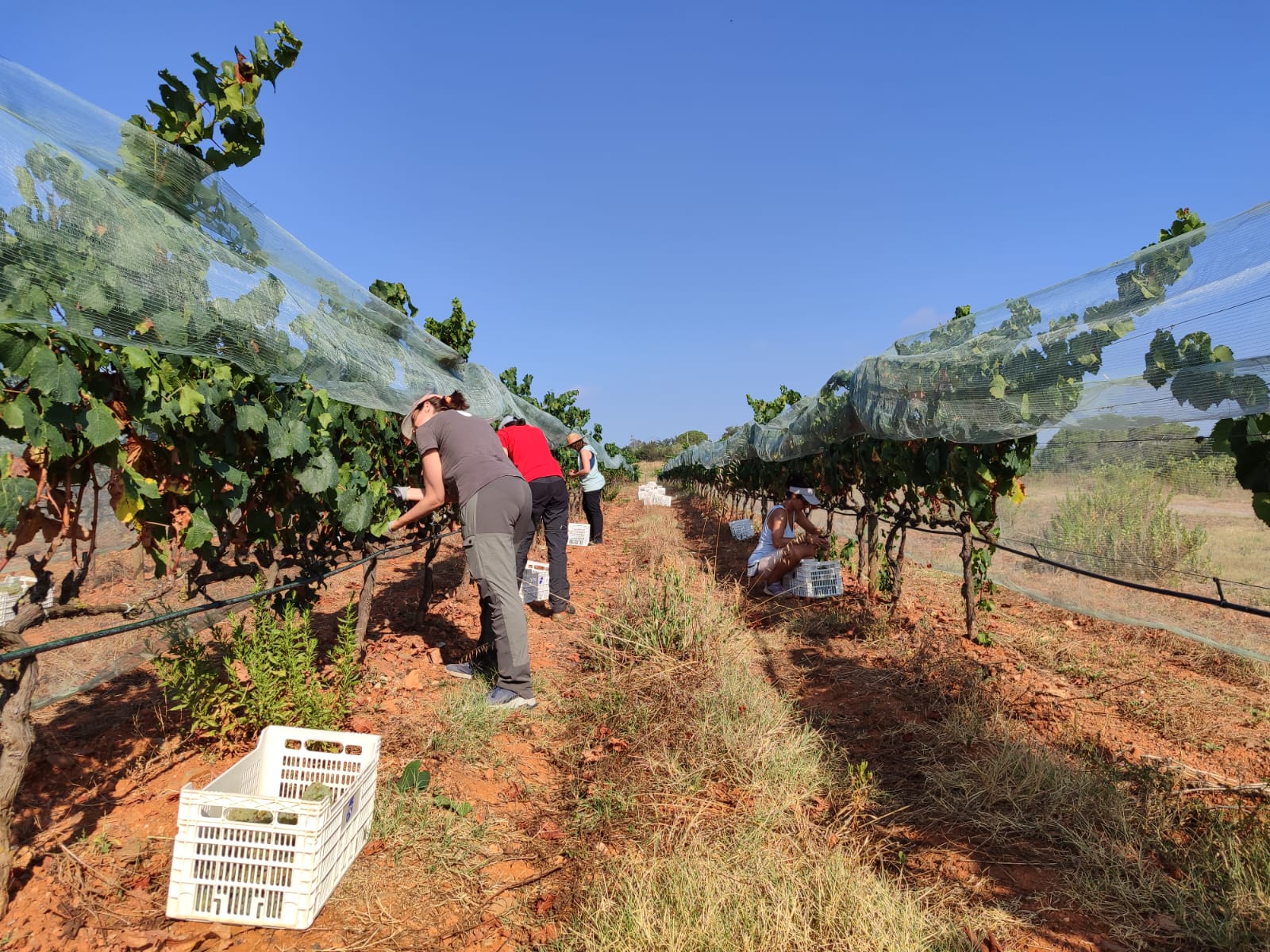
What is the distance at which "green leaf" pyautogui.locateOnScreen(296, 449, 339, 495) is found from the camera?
2.96 m

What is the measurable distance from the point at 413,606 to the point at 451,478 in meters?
2.48

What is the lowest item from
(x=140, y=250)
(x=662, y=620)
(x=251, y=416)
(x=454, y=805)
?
(x=454, y=805)

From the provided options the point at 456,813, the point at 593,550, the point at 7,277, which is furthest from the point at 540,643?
the point at 593,550

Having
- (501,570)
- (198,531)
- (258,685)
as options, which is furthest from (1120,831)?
(198,531)

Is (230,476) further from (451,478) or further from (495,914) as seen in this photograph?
(495,914)

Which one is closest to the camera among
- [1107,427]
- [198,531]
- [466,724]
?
[198,531]

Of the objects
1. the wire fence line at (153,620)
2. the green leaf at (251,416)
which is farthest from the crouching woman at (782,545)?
the green leaf at (251,416)

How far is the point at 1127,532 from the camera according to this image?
20.3 feet

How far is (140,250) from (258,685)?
165 centimetres

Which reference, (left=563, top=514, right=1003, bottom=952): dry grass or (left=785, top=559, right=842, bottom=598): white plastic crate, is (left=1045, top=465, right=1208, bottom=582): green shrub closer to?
(left=785, top=559, right=842, bottom=598): white plastic crate

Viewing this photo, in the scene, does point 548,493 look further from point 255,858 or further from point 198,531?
point 255,858

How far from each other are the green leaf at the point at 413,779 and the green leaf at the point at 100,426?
1491 millimetres

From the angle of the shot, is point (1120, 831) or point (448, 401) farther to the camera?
point (448, 401)

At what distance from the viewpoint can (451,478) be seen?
334 cm
